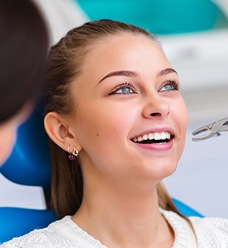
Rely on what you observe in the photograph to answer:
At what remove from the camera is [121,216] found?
4.55 feet

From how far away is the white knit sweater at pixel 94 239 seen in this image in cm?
134

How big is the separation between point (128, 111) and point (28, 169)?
33cm

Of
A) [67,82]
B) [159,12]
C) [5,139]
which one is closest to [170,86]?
[67,82]

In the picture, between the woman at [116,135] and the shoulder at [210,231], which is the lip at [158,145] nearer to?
the woman at [116,135]

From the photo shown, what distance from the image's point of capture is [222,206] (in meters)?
2.77

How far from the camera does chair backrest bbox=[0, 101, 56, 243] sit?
1.45 meters

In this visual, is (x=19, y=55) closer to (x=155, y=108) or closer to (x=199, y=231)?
(x=155, y=108)

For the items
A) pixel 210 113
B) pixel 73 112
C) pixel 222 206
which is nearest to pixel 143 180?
pixel 73 112

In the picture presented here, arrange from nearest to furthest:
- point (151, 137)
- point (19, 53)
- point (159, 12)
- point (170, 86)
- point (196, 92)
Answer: point (19, 53) → point (151, 137) → point (170, 86) → point (196, 92) → point (159, 12)

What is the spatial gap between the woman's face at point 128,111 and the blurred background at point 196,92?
3.99ft

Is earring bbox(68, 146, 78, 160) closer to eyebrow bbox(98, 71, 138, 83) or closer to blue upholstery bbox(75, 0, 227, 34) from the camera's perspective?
eyebrow bbox(98, 71, 138, 83)

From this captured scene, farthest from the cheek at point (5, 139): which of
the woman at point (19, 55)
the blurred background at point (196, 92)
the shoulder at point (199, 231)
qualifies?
the blurred background at point (196, 92)

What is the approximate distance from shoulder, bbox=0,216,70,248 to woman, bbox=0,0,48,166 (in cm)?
68


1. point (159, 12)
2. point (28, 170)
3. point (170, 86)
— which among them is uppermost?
point (159, 12)
